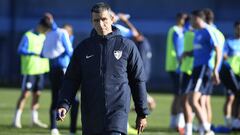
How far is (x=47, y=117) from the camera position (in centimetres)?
1878

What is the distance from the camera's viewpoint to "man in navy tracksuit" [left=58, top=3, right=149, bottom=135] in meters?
8.48

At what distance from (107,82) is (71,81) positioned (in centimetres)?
46

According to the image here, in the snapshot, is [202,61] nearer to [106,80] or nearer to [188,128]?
[188,128]

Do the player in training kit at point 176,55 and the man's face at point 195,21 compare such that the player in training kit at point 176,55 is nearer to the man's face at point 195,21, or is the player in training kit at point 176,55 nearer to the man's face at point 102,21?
the man's face at point 195,21

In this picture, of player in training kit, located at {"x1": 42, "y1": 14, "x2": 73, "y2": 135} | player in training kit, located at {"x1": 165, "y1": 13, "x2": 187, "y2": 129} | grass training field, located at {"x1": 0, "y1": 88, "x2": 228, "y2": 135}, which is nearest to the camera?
player in training kit, located at {"x1": 42, "y1": 14, "x2": 73, "y2": 135}

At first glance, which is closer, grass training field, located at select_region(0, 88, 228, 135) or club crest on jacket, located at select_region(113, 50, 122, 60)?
club crest on jacket, located at select_region(113, 50, 122, 60)

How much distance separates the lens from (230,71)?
1714 cm

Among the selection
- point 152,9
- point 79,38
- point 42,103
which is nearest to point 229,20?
point 152,9

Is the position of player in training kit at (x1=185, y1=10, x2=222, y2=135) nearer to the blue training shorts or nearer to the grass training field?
the grass training field

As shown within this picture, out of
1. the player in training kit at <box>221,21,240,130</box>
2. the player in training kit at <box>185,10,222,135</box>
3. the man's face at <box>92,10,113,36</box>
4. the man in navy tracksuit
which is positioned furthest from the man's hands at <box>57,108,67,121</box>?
the player in training kit at <box>221,21,240,130</box>

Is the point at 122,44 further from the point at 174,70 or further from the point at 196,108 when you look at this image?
the point at 174,70

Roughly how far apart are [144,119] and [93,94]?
64cm

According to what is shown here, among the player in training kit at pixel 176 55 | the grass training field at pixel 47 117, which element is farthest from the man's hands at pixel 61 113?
the player in training kit at pixel 176 55

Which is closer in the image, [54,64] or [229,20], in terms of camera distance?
[54,64]
